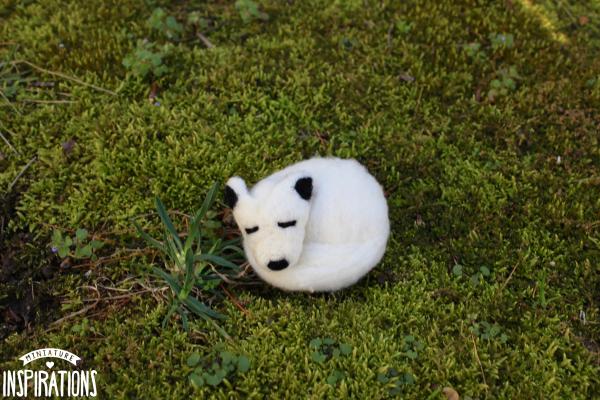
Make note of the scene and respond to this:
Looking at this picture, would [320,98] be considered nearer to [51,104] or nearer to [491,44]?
[491,44]

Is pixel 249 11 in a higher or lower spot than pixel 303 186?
lower

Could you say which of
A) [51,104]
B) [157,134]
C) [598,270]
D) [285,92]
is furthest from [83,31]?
[598,270]

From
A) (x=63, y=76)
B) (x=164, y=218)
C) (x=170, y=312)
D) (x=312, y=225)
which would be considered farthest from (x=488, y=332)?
(x=63, y=76)

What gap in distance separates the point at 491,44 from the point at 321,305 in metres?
3.16

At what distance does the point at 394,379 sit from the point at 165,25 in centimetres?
371

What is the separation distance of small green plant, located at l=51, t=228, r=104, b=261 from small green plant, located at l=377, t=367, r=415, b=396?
80.3 inches

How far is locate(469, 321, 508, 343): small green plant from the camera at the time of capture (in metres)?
3.71

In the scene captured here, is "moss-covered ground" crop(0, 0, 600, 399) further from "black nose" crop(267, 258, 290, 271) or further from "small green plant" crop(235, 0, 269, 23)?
"black nose" crop(267, 258, 290, 271)

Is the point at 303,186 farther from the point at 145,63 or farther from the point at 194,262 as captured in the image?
the point at 145,63

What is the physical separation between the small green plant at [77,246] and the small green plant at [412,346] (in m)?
2.11

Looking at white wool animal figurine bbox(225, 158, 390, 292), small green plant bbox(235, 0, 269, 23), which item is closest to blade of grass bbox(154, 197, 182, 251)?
white wool animal figurine bbox(225, 158, 390, 292)

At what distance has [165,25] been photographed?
17.8ft

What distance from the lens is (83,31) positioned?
539 centimetres

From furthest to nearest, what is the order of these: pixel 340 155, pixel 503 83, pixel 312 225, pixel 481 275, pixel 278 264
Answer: pixel 503 83, pixel 340 155, pixel 481 275, pixel 312 225, pixel 278 264
